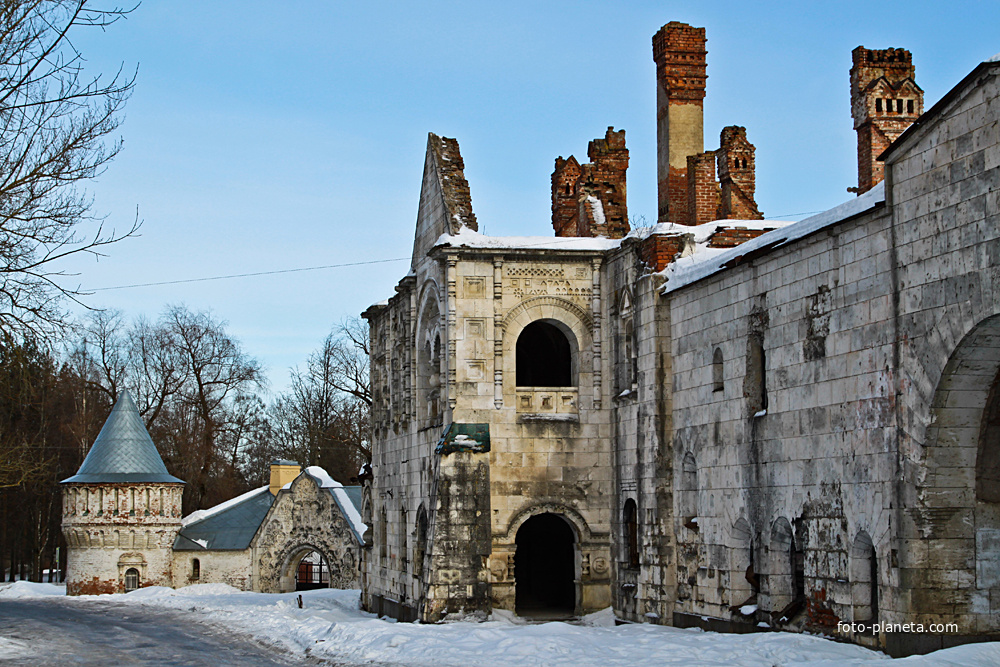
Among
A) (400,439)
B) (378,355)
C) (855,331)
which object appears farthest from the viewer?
(378,355)

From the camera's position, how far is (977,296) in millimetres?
12125

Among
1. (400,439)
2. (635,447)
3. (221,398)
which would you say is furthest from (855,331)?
(221,398)

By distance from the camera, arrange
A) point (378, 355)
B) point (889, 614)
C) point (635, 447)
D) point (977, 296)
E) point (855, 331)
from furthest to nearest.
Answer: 1. point (378, 355)
2. point (635, 447)
3. point (855, 331)
4. point (889, 614)
5. point (977, 296)

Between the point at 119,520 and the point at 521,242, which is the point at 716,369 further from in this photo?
the point at 119,520

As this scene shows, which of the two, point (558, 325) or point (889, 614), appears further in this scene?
point (558, 325)

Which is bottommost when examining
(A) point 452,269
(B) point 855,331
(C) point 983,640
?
(C) point 983,640

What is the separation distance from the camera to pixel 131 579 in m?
38.1

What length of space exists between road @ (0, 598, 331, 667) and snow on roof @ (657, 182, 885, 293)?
8159 millimetres

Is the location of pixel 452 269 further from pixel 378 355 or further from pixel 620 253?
pixel 378 355

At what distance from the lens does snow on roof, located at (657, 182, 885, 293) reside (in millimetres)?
14352

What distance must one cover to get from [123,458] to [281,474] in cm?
573

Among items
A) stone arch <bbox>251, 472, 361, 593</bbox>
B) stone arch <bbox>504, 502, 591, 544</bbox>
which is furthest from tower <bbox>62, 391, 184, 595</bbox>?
stone arch <bbox>504, 502, 591, 544</bbox>

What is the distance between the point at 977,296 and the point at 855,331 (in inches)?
92.1

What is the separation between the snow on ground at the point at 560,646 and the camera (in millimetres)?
13812
